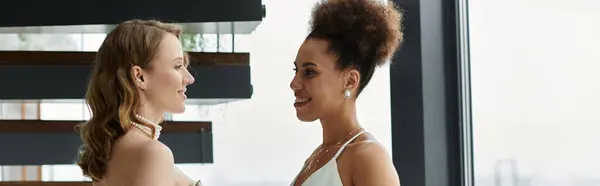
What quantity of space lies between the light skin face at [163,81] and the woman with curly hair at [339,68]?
31 centimetres

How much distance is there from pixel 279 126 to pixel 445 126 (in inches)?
36.7

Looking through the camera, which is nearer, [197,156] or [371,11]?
[371,11]

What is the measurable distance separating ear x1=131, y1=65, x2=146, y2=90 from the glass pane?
1702mm

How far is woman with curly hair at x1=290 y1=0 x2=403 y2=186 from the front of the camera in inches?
106

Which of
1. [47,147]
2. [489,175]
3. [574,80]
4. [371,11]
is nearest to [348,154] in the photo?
[371,11]

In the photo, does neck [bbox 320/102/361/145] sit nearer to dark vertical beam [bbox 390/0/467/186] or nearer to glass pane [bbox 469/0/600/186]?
glass pane [bbox 469/0/600/186]

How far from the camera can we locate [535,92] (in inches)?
162

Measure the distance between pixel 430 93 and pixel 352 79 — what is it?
184cm

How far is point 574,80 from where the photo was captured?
3865 mm

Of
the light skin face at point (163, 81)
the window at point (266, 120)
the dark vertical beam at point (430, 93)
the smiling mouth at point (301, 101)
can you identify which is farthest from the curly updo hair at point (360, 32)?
the window at point (266, 120)

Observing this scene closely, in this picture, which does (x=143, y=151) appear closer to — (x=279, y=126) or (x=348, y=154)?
(x=348, y=154)

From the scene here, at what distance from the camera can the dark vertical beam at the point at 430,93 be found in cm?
450

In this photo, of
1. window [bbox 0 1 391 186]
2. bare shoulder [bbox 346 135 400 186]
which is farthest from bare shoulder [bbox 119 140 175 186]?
window [bbox 0 1 391 186]

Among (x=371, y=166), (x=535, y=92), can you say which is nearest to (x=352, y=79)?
(x=371, y=166)
